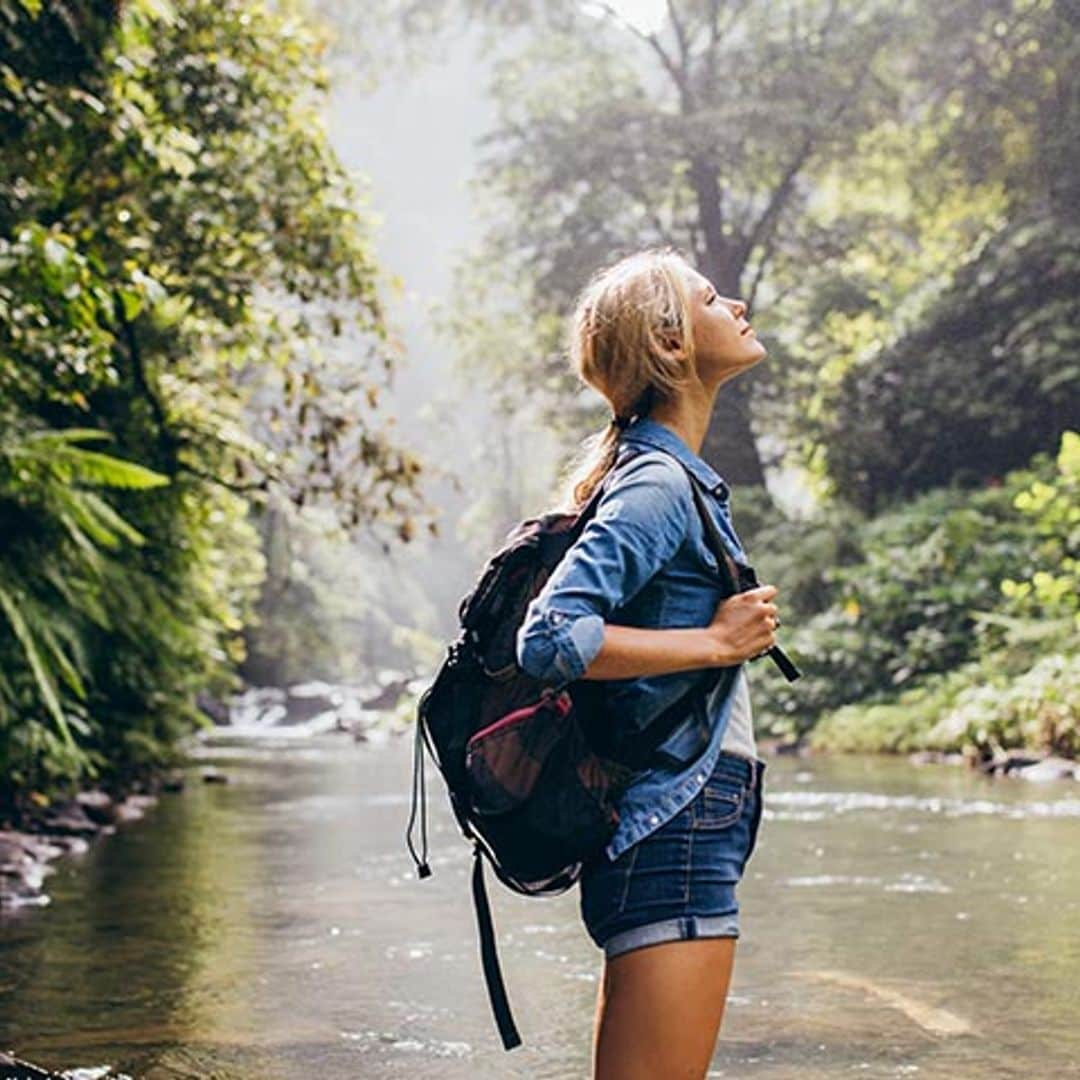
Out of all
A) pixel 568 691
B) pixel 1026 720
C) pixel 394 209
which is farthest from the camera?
pixel 394 209

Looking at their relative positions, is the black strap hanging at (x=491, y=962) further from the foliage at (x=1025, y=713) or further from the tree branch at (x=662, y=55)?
the tree branch at (x=662, y=55)

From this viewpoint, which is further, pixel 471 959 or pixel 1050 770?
pixel 1050 770

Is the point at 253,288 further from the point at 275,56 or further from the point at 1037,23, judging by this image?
the point at 1037,23

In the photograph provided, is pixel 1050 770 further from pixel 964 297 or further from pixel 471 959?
pixel 964 297

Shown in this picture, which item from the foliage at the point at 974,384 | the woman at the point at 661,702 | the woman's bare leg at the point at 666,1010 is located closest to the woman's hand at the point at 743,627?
the woman at the point at 661,702

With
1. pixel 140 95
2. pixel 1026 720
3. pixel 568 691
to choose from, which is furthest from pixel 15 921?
pixel 1026 720

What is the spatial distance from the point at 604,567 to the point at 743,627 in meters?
0.24

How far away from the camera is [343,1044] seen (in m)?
4.25

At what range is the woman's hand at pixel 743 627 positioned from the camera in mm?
2443

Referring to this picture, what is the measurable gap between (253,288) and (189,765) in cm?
663

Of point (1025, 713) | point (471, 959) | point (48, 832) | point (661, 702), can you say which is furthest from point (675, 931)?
point (1025, 713)

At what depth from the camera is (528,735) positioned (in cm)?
242

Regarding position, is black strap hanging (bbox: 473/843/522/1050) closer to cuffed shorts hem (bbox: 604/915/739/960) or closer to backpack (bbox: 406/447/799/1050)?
backpack (bbox: 406/447/799/1050)

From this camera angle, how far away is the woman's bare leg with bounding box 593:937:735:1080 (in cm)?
237
